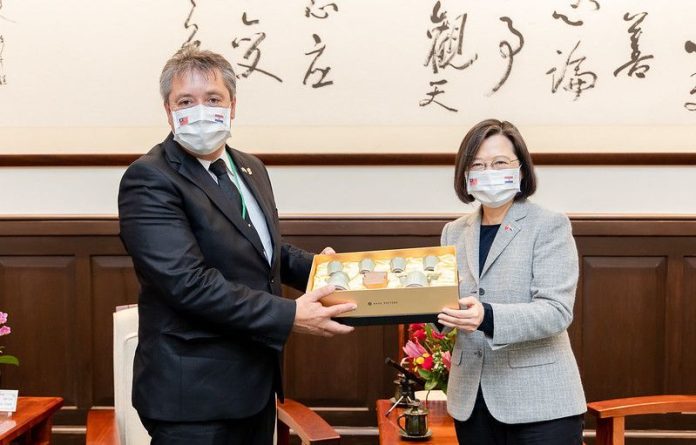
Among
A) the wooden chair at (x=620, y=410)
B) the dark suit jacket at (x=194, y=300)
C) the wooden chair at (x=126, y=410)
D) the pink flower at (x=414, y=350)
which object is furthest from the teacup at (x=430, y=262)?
the wooden chair at (x=620, y=410)

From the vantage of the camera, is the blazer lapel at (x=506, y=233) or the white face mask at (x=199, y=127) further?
the blazer lapel at (x=506, y=233)

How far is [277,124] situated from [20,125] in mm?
1079

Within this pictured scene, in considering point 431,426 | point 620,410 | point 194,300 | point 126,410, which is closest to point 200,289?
point 194,300

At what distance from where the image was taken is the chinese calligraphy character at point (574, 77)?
114 inches

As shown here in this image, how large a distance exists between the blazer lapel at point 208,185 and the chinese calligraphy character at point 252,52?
54.6 inches

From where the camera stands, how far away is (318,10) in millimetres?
2908

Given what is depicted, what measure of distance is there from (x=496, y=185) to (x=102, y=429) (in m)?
1.24

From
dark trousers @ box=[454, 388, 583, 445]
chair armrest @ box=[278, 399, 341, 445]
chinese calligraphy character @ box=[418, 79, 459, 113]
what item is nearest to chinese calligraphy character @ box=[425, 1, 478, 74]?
chinese calligraphy character @ box=[418, 79, 459, 113]

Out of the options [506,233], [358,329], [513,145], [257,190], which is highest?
[513,145]

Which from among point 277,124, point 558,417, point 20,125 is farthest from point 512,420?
point 20,125

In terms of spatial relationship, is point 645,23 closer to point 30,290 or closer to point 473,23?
point 473,23

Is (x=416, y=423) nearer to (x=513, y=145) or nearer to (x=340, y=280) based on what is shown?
(x=340, y=280)

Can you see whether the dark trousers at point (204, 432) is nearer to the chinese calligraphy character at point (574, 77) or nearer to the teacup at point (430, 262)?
the teacup at point (430, 262)

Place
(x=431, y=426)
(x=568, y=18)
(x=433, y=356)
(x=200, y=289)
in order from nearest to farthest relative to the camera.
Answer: (x=200, y=289)
(x=433, y=356)
(x=431, y=426)
(x=568, y=18)
